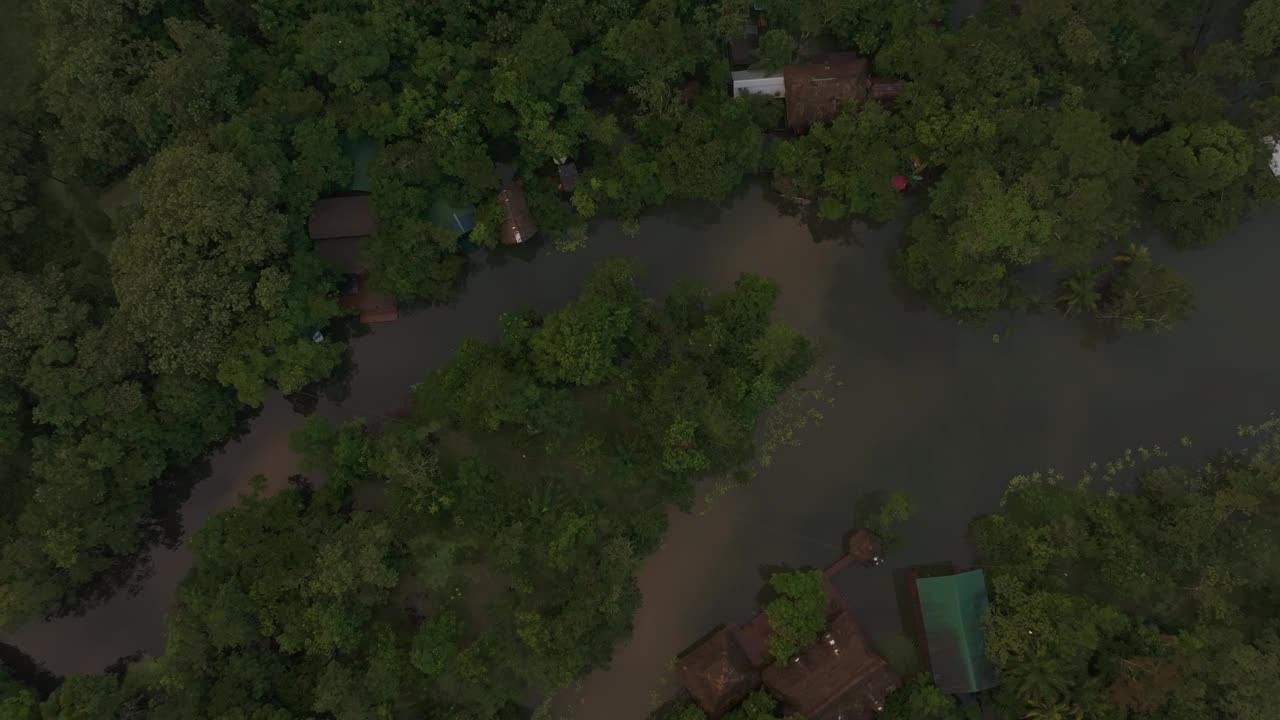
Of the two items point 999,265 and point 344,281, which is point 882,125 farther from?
point 344,281

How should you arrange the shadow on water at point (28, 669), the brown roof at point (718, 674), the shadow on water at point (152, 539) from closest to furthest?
the brown roof at point (718, 674) < the shadow on water at point (28, 669) < the shadow on water at point (152, 539)

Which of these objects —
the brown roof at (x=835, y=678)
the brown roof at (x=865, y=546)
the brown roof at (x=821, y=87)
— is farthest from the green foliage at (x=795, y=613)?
the brown roof at (x=821, y=87)

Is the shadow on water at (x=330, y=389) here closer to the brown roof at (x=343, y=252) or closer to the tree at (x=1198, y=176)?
the brown roof at (x=343, y=252)

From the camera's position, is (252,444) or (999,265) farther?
(252,444)

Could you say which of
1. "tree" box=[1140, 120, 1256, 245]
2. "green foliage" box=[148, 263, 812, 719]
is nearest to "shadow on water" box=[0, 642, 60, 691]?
"green foliage" box=[148, 263, 812, 719]

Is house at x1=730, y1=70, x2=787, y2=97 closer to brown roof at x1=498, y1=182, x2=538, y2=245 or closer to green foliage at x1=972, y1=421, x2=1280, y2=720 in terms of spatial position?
brown roof at x1=498, y1=182, x2=538, y2=245

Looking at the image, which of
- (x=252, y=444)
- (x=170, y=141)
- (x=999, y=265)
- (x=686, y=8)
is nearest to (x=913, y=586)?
(x=999, y=265)
